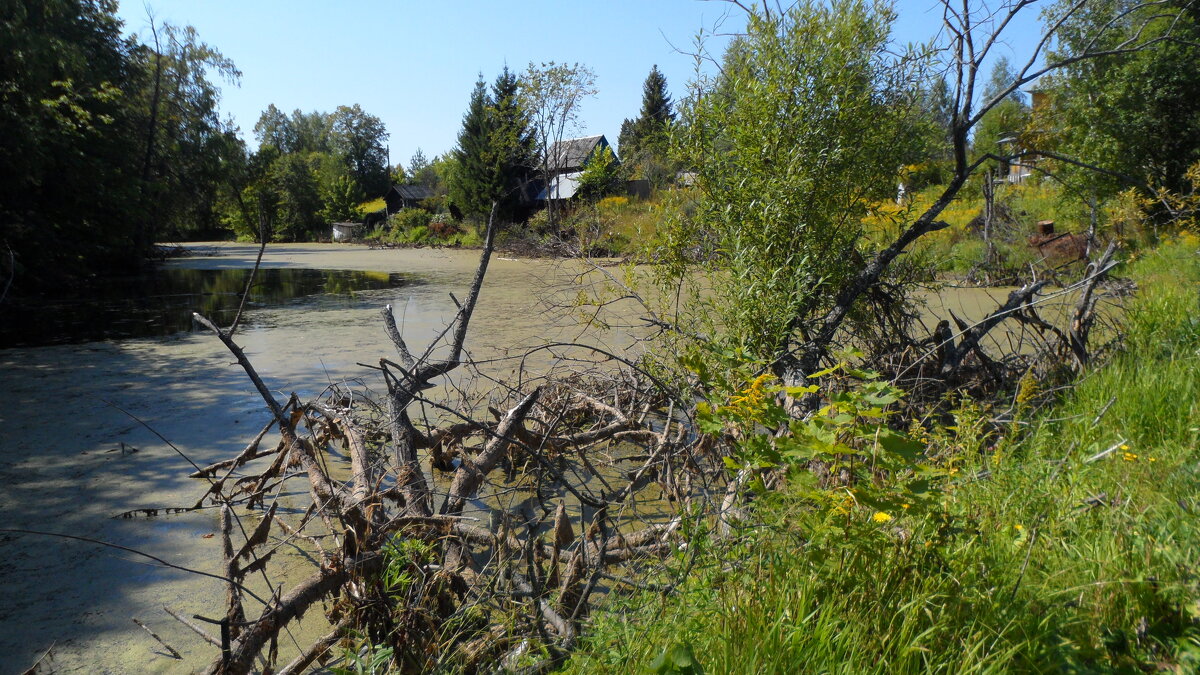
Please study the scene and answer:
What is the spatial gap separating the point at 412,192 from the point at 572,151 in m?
14.4

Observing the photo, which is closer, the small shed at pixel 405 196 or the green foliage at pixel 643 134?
the green foliage at pixel 643 134

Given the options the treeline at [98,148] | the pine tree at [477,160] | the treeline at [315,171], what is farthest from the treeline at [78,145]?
the pine tree at [477,160]

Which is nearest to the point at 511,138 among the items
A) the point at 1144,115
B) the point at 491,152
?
the point at 491,152

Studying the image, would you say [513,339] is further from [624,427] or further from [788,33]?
[788,33]

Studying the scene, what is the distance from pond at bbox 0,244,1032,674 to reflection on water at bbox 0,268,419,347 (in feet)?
0.20

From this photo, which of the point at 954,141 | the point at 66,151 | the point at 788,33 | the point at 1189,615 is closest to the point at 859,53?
the point at 788,33

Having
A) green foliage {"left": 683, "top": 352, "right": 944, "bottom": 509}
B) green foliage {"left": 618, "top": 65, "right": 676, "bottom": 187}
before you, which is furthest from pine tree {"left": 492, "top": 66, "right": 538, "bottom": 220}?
green foliage {"left": 683, "top": 352, "right": 944, "bottom": 509}

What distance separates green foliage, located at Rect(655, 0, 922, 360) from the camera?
446cm

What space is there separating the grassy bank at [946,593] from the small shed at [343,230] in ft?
149

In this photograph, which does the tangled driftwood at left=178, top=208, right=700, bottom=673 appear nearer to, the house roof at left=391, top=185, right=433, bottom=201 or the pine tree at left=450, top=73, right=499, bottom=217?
the pine tree at left=450, top=73, right=499, bottom=217

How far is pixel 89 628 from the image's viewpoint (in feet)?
10.4

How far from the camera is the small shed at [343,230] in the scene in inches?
1779

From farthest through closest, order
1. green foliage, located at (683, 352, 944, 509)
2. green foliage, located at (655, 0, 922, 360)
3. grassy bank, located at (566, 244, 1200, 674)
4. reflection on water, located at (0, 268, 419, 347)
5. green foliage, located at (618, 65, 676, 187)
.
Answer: green foliage, located at (618, 65, 676, 187)
reflection on water, located at (0, 268, 419, 347)
green foliage, located at (655, 0, 922, 360)
green foliage, located at (683, 352, 944, 509)
grassy bank, located at (566, 244, 1200, 674)

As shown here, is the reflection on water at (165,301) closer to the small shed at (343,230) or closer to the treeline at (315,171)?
the treeline at (315,171)
